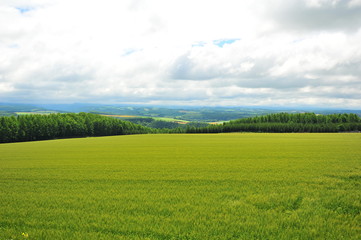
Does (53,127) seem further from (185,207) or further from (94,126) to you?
(185,207)

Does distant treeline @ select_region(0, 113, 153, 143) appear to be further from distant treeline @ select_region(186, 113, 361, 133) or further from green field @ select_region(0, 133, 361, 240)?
green field @ select_region(0, 133, 361, 240)

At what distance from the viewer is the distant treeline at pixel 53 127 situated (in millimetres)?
92438

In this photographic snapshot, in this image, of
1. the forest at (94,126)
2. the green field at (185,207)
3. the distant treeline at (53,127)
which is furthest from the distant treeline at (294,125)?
the green field at (185,207)

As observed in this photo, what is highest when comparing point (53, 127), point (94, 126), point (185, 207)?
point (185, 207)

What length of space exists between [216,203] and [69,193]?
8506 millimetres

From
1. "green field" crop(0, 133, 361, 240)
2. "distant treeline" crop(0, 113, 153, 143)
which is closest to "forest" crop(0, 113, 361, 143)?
"distant treeline" crop(0, 113, 153, 143)

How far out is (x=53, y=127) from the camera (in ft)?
340

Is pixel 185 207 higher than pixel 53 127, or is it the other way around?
pixel 185 207

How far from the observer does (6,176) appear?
20000mm

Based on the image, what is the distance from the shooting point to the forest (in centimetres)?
9494

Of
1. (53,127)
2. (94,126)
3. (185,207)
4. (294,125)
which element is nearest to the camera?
(185,207)

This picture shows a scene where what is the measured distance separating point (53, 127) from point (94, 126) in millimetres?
24238

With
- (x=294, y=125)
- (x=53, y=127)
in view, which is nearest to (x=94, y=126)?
(x=53, y=127)

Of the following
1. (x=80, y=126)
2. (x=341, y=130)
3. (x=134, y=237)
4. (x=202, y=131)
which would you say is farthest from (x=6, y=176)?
(x=341, y=130)
